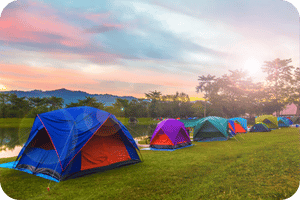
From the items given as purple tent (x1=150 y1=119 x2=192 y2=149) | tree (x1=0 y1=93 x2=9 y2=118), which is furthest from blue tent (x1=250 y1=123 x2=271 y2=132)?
tree (x1=0 y1=93 x2=9 y2=118)

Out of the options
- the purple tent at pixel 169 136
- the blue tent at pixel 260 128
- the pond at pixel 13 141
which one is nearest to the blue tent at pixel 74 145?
the pond at pixel 13 141

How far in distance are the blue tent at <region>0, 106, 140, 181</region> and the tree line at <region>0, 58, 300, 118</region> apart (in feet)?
97.8

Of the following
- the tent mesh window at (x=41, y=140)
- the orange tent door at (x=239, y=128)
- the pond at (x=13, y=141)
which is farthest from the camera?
the orange tent door at (x=239, y=128)

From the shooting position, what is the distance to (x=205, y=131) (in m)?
15.8

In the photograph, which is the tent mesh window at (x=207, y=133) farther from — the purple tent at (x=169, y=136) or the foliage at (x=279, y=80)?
the foliage at (x=279, y=80)

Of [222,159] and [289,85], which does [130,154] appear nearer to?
[222,159]

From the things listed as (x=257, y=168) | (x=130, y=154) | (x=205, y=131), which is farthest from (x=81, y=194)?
(x=205, y=131)

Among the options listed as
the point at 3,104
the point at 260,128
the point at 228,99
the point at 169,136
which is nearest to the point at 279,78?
the point at 228,99

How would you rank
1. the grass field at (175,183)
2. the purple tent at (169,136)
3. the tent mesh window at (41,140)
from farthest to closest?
the purple tent at (169,136), the tent mesh window at (41,140), the grass field at (175,183)

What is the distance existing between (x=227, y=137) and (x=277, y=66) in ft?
100

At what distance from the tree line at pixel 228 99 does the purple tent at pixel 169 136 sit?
27.8m

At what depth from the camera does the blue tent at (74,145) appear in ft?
20.4

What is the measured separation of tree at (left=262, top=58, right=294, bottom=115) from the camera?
3556cm

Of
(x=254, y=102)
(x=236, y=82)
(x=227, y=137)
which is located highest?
(x=236, y=82)
